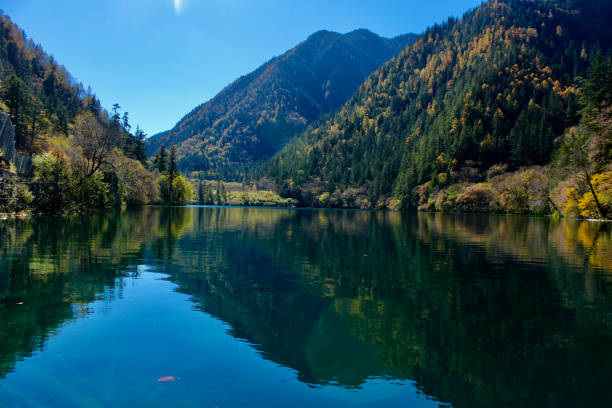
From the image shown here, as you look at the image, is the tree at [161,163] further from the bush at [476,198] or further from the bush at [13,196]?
the bush at [476,198]

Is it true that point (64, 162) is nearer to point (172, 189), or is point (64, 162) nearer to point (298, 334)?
point (298, 334)

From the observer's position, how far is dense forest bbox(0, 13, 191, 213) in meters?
45.8

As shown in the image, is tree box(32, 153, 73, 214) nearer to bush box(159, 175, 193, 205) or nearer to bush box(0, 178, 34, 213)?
bush box(0, 178, 34, 213)

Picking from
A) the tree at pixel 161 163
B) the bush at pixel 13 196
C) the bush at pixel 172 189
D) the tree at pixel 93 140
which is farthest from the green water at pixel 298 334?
the tree at pixel 161 163

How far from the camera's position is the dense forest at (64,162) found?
4584 cm

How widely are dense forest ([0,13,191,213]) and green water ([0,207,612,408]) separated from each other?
3565cm

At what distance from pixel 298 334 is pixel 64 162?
54.9 metres

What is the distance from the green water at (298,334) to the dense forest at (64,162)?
35.6m

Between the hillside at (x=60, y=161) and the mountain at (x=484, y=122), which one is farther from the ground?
the mountain at (x=484, y=122)

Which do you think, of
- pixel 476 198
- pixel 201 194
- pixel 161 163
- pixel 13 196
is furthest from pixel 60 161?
pixel 201 194

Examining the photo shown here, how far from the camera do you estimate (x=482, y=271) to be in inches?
662

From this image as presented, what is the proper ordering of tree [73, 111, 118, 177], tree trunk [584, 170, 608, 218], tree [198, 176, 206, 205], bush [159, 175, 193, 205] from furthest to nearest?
1. tree [198, 176, 206, 205]
2. bush [159, 175, 193, 205]
3. tree [73, 111, 118, 177]
4. tree trunk [584, 170, 608, 218]

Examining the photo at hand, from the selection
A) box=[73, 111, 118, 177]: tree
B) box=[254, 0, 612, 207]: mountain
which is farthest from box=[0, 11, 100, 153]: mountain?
box=[254, 0, 612, 207]: mountain

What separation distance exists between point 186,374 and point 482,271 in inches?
581
